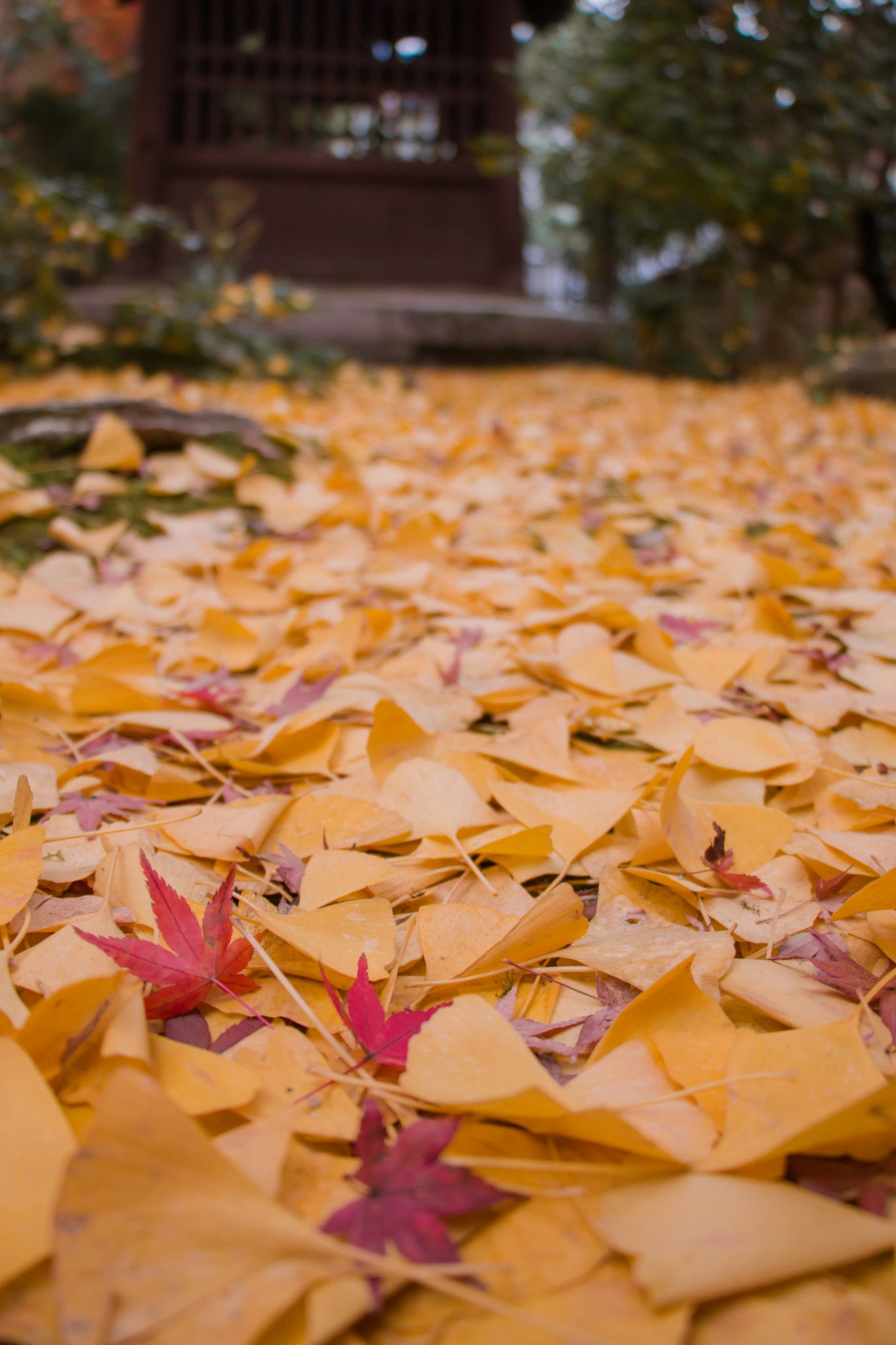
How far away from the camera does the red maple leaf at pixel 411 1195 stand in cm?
28

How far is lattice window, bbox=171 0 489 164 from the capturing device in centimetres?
513

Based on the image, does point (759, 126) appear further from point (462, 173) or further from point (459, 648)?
point (459, 648)

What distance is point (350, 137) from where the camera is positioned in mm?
5348

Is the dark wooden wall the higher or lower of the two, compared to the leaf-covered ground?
higher

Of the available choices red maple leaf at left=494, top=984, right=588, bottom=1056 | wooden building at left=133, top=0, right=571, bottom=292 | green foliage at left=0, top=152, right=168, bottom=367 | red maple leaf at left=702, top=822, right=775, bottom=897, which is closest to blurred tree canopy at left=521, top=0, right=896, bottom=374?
wooden building at left=133, top=0, right=571, bottom=292

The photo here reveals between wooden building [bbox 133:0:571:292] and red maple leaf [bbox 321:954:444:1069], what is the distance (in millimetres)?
5217

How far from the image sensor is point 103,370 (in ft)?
9.76

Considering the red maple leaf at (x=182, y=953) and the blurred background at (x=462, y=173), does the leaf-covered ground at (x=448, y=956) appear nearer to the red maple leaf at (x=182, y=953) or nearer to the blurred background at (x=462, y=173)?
the red maple leaf at (x=182, y=953)

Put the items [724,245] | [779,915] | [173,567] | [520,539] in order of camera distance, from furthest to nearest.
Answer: [724,245] → [520,539] → [173,567] → [779,915]

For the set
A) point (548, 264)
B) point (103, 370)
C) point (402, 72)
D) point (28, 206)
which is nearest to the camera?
point (28, 206)

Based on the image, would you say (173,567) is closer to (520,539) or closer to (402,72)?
(520,539)

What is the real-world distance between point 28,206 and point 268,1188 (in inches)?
110

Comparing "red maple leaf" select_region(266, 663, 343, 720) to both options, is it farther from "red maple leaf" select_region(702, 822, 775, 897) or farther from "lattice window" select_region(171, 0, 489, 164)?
"lattice window" select_region(171, 0, 489, 164)

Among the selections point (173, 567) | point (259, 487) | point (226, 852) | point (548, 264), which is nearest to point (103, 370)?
point (259, 487)
